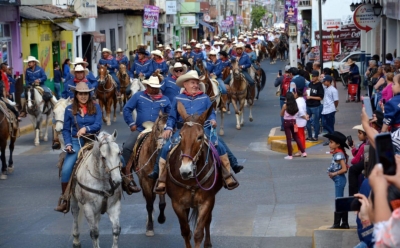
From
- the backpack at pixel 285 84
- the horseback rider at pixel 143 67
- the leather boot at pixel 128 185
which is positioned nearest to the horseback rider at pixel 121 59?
the horseback rider at pixel 143 67

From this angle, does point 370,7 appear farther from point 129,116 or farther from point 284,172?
point 129,116

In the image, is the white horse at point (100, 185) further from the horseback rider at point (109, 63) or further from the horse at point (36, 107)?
the horseback rider at point (109, 63)

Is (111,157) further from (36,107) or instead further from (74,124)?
(36,107)

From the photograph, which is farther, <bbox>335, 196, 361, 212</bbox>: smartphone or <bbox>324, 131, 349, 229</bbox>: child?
<bbox>324, 131, 349, 229</bbox>: child

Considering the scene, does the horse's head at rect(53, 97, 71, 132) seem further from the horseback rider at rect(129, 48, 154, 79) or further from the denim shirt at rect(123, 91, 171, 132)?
the horseback rider at rect(129, 48, 154, 79)

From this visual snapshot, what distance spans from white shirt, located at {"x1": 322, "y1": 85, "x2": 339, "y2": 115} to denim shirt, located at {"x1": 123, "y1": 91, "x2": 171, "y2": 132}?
7977mm

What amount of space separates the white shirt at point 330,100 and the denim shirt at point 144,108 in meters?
7.98

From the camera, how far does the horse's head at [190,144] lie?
9703 millimetres

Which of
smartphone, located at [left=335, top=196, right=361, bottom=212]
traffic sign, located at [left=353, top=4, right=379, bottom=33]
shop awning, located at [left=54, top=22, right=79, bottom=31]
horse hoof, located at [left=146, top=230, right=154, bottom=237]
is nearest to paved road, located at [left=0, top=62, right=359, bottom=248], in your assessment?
horse hoof, located at [left=146, top=230, right=154, bottom=237]

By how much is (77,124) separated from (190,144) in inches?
98.0

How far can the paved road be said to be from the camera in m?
11.9

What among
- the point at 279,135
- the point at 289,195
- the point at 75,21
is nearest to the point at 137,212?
the point at 289,195

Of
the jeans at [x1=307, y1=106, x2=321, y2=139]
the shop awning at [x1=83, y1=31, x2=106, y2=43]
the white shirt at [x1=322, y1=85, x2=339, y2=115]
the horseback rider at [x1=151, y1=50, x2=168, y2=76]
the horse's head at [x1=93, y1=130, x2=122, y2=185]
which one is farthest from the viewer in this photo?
the shop awning at [x1=83, y1=31, x2=106, y2=43]

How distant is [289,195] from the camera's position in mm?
14961
